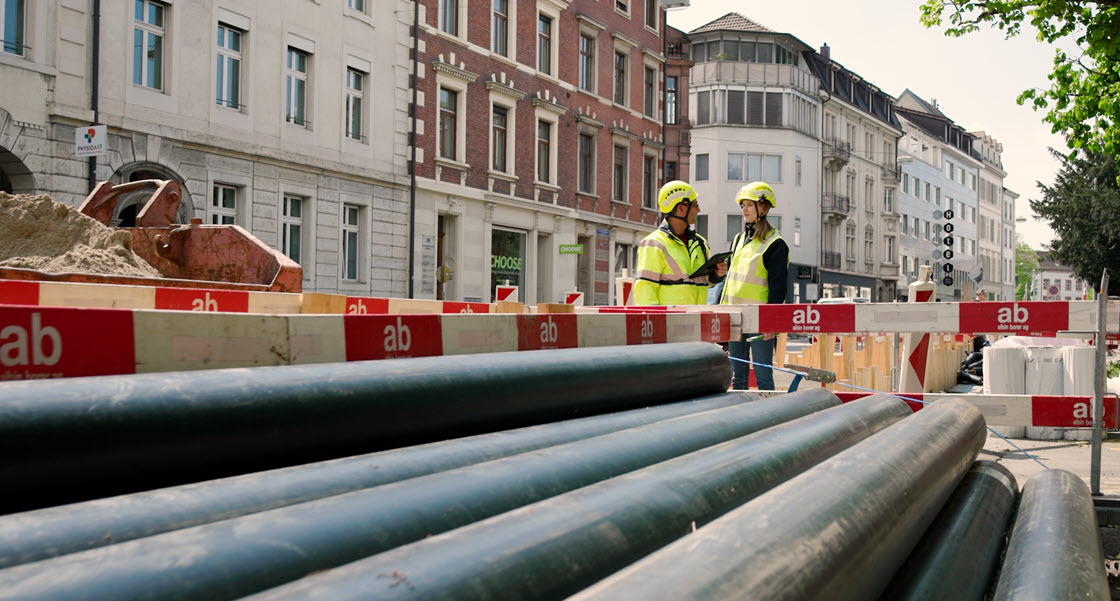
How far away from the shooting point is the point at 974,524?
2.83 m

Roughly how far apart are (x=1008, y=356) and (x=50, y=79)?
1426cm

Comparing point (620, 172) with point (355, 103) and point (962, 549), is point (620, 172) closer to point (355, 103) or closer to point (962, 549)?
point (355, 103)

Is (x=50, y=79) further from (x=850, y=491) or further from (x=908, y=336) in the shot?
(x=850, y=491)

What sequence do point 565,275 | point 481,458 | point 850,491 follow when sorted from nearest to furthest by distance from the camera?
point 850,491 → point 481,458 → point 565,275

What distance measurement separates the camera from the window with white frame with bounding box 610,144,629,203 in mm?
32812

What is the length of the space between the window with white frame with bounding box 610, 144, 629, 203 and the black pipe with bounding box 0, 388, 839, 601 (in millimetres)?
30735

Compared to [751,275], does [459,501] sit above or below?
below

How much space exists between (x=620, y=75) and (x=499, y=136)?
25.8 ft

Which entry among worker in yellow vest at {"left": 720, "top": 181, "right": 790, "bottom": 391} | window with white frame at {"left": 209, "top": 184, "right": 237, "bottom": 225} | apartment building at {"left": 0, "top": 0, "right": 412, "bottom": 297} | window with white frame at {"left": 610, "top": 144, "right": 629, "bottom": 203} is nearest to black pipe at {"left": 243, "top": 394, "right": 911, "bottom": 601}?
worker in yellow vest at {"left": 720, "top": 181, "right": 790, "bottom": 391}

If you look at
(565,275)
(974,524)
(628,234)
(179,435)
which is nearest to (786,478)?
(974,524)

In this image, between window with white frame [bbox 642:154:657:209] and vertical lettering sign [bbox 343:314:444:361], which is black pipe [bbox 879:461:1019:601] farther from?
window with white frame [bbox 642:154:657:209]

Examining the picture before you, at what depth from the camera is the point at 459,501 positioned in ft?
6.09

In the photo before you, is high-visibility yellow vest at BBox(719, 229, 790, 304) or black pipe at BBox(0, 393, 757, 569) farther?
high-visibility yellow vest at BBox(719, 229, 790, 304)

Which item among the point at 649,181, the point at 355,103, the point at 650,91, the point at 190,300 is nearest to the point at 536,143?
the point at 355,103
